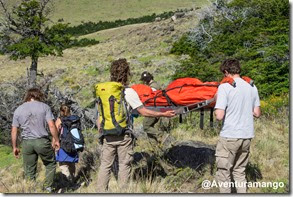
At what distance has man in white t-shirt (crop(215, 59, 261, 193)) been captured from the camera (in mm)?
4996

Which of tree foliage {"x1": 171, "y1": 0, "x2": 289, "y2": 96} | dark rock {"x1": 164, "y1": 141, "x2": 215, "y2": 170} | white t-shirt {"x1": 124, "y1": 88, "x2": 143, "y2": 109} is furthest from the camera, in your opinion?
tree foliage {"x1": 171, "y1": 0, "x2": 289, "y2": 96}

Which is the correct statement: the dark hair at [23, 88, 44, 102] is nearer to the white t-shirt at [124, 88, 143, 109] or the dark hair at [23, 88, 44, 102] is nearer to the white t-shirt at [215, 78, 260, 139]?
the white t-shirt at [124, 88, 143, 109]

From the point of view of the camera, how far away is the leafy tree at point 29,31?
18031mm

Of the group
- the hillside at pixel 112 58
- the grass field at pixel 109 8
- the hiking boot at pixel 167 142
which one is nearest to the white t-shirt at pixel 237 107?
the hiking boot at pixel 167 142

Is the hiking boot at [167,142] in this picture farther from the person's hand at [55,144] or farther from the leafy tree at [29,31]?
the leafy tree at [29,31]

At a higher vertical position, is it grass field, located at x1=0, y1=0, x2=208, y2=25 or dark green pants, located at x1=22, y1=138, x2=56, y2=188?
grass field, located at x1=0, y1=0, x2=208, y2=25

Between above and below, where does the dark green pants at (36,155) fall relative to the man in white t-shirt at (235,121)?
below

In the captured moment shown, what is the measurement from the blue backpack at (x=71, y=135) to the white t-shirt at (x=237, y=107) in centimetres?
249

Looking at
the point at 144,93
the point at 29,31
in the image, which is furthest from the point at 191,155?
the point at 29,31

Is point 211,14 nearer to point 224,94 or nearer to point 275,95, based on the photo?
point 275,95

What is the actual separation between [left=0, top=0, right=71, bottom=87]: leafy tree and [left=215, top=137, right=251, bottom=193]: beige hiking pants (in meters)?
13.2

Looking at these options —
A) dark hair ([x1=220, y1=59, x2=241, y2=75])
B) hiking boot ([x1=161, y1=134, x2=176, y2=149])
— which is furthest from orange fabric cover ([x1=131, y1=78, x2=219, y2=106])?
hiking boot ([x1=161, y1=134, x2=176, y2=149])

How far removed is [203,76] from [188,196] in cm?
787

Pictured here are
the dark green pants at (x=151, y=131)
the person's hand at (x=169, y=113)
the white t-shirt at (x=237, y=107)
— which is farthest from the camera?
the dark green pants at (x=151, y=131)
